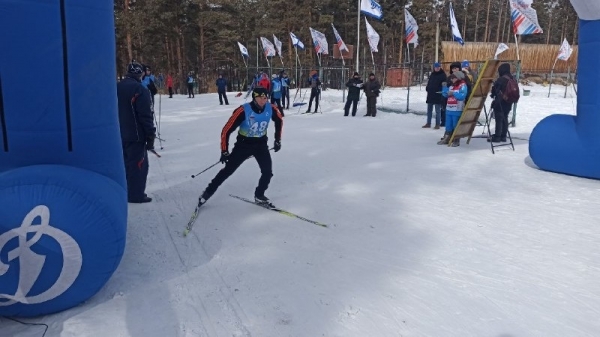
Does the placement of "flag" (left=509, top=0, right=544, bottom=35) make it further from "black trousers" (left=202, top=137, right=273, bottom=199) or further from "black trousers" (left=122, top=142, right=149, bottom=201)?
"black trousers" (left=122, top=142, right=149, bottom=201)

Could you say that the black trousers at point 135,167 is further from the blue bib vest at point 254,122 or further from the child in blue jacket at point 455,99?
the child in blue jacket at point 455,99

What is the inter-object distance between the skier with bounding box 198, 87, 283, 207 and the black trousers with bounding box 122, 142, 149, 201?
90 cm

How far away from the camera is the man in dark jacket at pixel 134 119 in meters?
5.50

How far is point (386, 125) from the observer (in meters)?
13.9

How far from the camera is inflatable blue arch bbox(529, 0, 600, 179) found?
671cm

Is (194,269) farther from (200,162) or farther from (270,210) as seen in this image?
(200,162)

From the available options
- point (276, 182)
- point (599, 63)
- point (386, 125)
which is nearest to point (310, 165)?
point (276, 182)

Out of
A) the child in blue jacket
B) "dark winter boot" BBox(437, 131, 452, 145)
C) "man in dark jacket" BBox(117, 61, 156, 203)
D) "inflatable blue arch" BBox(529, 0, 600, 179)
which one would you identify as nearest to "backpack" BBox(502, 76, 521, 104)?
the child in blue jacket

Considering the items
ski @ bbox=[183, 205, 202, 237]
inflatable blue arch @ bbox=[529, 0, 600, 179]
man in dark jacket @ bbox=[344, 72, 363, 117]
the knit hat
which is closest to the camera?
ski @ bbox=[183, 205, 202, 237]

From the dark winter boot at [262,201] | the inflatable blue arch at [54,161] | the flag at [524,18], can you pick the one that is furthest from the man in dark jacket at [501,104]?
the inflatable blue arch at [54,161]

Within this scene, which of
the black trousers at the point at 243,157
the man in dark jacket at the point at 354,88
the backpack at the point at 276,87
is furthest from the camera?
the backpack at the point at 276,87

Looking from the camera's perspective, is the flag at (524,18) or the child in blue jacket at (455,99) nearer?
the child in blue jacket at (455,99)

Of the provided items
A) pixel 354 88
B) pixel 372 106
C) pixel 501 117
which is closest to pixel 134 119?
pixel 501 117

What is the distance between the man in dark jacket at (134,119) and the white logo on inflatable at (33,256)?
9.01 feet
